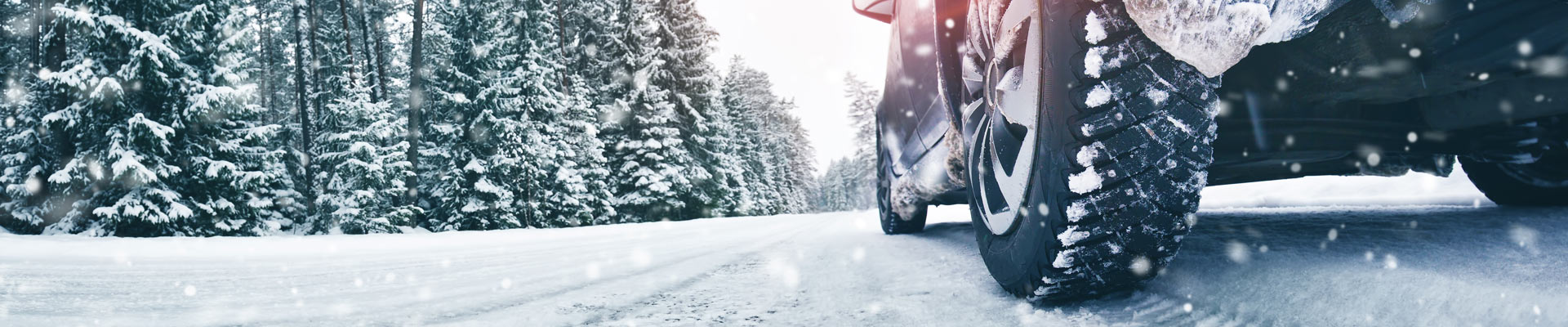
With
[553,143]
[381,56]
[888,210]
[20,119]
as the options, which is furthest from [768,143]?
[888,210]

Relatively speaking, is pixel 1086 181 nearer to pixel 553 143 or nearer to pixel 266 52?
pixel 553 143

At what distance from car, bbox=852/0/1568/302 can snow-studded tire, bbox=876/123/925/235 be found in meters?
2.16

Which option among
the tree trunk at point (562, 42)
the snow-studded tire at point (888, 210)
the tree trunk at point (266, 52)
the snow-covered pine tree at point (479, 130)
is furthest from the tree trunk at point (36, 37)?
the snow-studded tire at point (888, 210)

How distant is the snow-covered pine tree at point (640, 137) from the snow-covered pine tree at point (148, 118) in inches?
357

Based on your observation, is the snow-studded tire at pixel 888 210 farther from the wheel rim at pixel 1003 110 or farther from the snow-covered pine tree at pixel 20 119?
the snow-covered pine tree at pixel 20 119

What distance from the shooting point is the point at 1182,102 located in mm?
1206

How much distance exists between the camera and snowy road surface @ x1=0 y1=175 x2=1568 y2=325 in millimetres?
1260

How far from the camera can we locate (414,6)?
1861 centimetres

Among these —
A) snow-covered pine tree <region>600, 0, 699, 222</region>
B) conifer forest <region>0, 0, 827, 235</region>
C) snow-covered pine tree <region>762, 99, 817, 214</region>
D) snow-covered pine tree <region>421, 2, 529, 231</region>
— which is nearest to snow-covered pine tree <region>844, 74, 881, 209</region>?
snow-covered pine tree <region>762, 99, 817, 214</region>

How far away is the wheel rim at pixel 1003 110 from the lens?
133 centimetres

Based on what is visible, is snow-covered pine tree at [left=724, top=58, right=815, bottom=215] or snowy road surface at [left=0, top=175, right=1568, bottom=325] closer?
snowy road surface at [left=0, top=175, right=1568, bottom=325]

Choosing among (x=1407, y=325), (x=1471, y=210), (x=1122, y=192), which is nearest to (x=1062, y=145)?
(x=1122, y=192)

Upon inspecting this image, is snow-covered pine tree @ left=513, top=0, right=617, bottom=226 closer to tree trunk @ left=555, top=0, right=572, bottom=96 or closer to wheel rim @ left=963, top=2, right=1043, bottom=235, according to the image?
tree trunk @ left=555, top=0, right=572, bottom=96

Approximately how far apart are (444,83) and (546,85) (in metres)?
4.28
